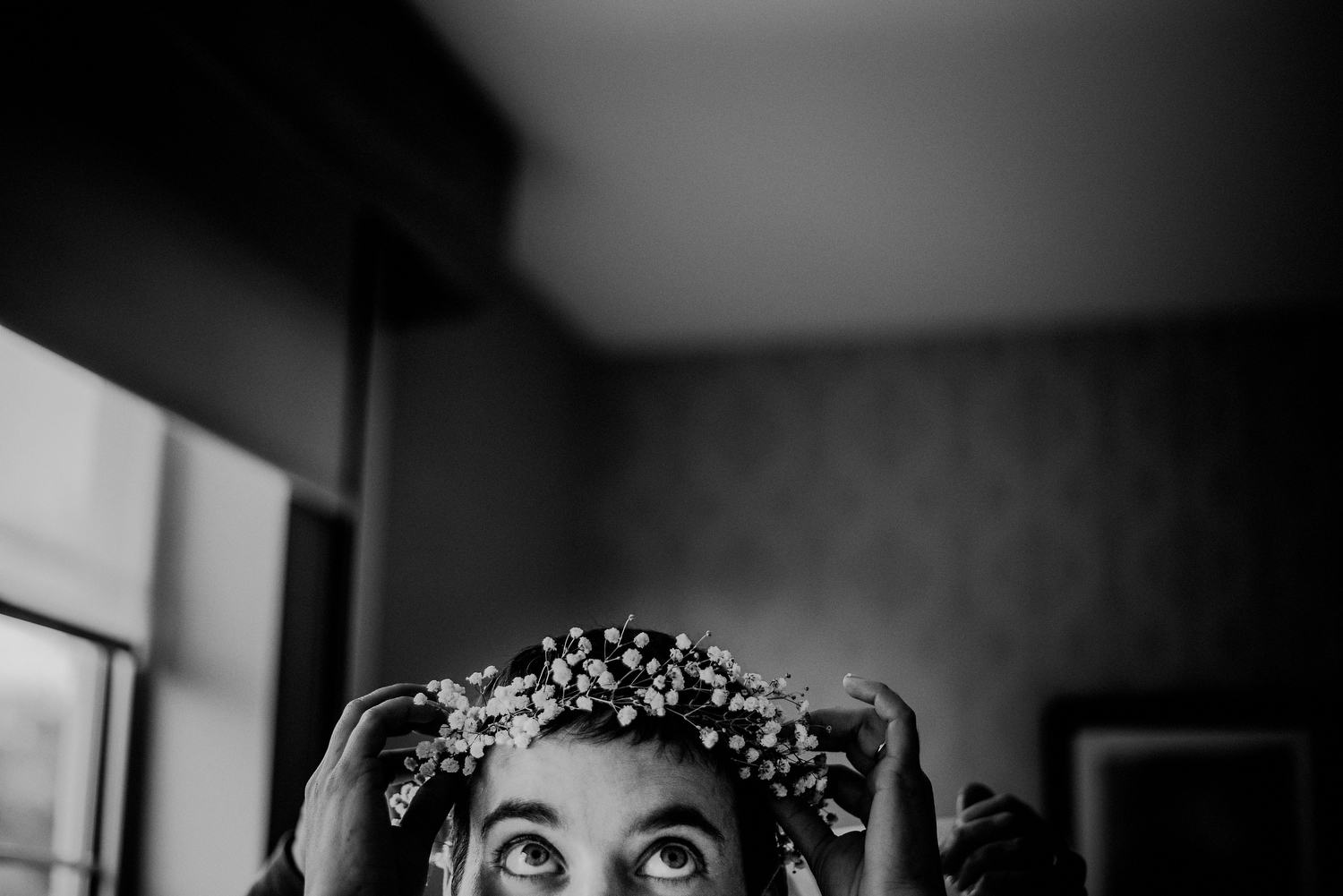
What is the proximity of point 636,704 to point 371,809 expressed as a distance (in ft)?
0.97

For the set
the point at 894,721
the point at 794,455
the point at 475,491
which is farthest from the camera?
the point at 794,455

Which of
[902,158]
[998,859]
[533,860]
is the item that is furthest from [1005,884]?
[902,158]

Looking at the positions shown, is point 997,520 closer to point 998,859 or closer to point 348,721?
point 998,859

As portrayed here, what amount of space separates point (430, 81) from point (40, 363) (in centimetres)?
130

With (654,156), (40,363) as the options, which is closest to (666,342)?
(654,156)

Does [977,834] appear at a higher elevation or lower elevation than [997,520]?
lower

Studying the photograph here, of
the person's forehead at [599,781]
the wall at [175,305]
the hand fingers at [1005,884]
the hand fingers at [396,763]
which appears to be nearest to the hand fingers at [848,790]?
the person's forehead at [599,781]

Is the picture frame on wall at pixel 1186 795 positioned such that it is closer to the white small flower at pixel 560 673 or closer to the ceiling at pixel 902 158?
the ceiling at pixel 902 158

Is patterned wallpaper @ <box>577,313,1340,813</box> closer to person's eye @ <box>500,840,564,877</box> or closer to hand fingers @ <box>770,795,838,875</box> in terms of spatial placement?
hand fingers @ <box>770,795,838,875</box>

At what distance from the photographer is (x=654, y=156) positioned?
4074 millimetres

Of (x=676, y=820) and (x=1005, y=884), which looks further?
(x=1005, y=884)

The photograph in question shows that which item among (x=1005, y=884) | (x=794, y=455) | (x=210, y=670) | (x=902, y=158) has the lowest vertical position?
(x=1005, y=884)

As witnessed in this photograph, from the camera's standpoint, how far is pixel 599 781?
1484 millimetres

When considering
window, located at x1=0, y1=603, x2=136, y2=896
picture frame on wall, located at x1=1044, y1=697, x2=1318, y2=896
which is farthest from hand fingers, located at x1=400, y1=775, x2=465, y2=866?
picture frame on wall, located at x1=1044, y1=697, x2=1318, y2=896
